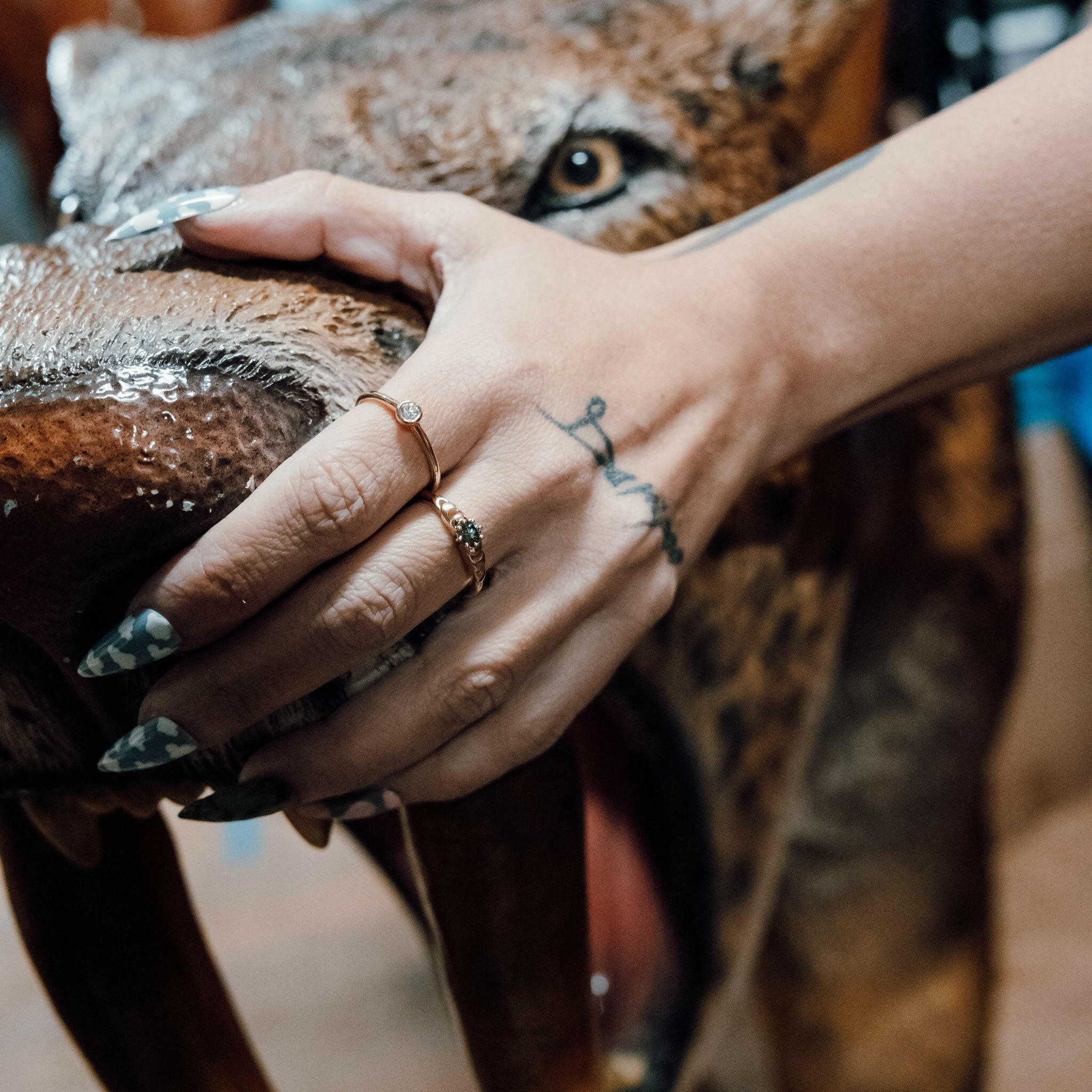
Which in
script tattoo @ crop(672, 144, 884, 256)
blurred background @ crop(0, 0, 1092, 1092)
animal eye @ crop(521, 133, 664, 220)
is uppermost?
animal eye @ crop(521, 133, 664, 220)

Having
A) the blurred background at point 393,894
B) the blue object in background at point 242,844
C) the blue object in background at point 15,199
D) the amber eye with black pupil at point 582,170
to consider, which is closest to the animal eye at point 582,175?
the amber eye with black pupil at point 582,170

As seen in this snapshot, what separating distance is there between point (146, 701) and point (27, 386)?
125mm

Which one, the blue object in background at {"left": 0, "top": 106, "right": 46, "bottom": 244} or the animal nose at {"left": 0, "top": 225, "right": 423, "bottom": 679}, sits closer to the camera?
the animal nose at {"left": 0, "top": 225, "right": 423, "bottom": 679}

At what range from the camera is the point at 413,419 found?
1.37ft

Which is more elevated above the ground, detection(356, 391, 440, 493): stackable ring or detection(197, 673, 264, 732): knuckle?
detection(356, 391, 440, 493): stackable ring

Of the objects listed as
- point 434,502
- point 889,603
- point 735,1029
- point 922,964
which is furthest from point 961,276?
point 735,1029

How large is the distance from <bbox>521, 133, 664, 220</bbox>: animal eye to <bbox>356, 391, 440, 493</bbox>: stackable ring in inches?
9.3

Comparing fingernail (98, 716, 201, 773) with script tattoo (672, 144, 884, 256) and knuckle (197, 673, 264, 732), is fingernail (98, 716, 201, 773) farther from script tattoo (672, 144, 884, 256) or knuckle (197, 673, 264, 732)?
script tattoo (672, 144, 884, 256)

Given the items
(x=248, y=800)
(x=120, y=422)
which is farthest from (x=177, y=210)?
(x=248, y=800)

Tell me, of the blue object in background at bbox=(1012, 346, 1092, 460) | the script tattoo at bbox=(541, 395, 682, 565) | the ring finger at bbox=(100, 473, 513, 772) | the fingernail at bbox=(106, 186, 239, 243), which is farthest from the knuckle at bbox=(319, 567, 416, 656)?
the blue object in background at bbox=(1012, 346, 1092, 460)

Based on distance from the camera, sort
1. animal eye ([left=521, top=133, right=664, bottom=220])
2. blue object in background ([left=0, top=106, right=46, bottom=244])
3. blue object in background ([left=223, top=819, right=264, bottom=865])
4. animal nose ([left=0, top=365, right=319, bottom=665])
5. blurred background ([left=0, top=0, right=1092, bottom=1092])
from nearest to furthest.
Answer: animal nose ([left=0, top=365, right=319, bottom=665]) < animal eye ([left=521, top=133, right=664, bottom=220]) < blurred background ([left=0, top=0, right=1092, bottom=1092]) < blue object in background ([left=223, top=819, right=264, bottom=865]) < blue object in background ([left=0, top=106, right=46, bottom=244])

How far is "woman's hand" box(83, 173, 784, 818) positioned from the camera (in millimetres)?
404

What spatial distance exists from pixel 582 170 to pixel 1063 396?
1059 millimetres

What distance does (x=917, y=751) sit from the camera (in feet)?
3.73
